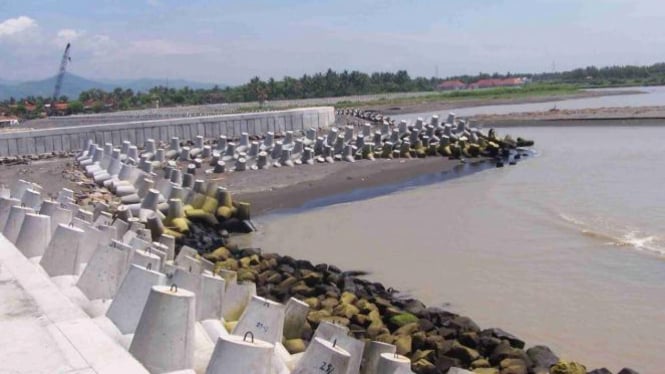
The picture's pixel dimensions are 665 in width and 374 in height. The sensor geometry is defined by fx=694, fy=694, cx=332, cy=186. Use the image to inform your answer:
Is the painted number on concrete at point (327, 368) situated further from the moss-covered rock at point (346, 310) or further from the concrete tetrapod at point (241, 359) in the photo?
the moss-covered rock at point (346, 310)

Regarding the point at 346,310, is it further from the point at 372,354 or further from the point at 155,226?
the point at 155,226

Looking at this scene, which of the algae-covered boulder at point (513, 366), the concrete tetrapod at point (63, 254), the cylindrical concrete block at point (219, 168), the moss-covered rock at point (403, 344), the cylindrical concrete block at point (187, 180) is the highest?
the concrete tetrapod at point (63, 254)

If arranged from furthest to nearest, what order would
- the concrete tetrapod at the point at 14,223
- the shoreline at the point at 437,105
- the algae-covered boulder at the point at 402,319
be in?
the shoreline at the point at 437,105
the concrete tetrapod at the point at 14,223
the algae-covered boulder at the point at 402,319

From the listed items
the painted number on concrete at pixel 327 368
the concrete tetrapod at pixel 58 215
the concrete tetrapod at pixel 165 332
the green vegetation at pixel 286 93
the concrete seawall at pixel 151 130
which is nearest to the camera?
the painted number on concrete at pixel 327 368

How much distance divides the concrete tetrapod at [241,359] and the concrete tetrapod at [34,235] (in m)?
4.16

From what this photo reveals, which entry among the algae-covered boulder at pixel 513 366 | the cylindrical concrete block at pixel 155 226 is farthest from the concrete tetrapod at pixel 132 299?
the cylindrical concrete block at pixel 155 226

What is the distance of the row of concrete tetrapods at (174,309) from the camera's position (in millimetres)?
4570

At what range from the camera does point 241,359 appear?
4.25 metres

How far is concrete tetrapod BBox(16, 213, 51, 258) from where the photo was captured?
25.0 feet

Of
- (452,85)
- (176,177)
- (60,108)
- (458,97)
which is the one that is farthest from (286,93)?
(176,177)

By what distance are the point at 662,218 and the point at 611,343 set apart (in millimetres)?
7968

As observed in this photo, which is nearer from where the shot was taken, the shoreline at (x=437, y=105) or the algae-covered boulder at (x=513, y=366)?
the algae-covered boulder at (x=513, y=366)

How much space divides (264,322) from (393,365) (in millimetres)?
1146

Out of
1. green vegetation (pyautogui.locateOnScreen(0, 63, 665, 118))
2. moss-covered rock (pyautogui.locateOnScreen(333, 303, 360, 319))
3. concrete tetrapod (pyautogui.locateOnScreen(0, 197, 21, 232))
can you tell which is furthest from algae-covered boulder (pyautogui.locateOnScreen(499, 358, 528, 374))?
green vegetation (pyautogui.locateOnScreen(0, 63, 665, 118))
